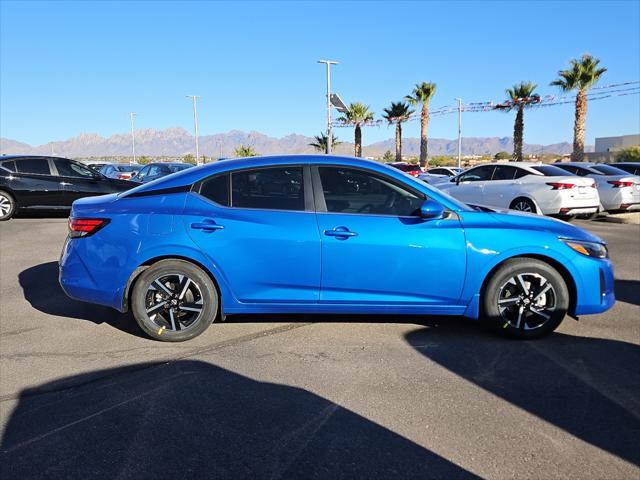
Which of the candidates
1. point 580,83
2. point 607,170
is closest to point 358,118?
point 580,83

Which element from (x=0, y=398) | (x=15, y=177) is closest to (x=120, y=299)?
(x=0, y=398)

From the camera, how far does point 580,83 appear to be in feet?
106

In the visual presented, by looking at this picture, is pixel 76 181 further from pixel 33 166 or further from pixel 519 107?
pixel 519 107

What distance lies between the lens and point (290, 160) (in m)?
4.64

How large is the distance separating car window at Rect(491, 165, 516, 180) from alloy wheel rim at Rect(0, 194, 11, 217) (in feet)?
39.0

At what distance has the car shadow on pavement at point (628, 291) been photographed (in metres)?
5.87

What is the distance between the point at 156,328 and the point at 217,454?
1.89m

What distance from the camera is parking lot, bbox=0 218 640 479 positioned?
2.71 metres

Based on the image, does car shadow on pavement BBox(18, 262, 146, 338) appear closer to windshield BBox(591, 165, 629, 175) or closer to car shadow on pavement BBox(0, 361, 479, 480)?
car shadow on pavement BBox(0, 361, 479, 480)

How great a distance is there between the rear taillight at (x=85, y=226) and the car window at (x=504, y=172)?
10326 millimetres

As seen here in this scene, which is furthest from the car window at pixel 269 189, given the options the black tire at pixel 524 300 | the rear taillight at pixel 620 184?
the rear taillight at pixel 620 184

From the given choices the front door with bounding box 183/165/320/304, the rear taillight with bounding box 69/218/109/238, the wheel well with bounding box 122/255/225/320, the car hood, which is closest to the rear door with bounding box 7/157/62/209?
the rear taillight with bounding box 69/218/109/238

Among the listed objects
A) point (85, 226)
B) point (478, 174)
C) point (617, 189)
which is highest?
point (478, 174)

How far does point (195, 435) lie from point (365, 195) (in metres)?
2.40
